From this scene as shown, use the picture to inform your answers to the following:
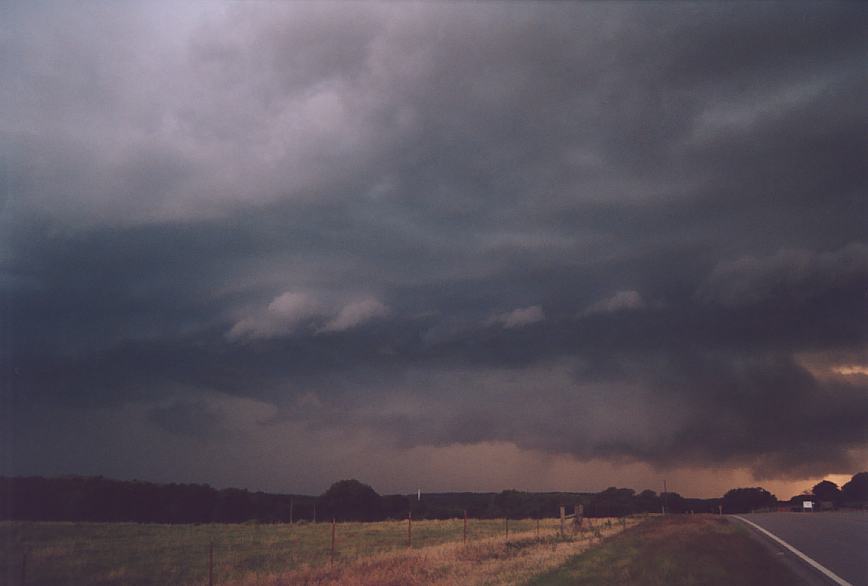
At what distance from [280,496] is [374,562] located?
88.5 meters

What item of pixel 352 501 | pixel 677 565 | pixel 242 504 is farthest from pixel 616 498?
pixel 677 565

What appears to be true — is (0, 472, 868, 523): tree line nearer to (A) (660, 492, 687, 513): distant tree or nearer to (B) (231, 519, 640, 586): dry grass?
(A) (660, 492, 687, 513): distant tree

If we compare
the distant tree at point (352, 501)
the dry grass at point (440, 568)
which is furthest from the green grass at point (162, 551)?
the distant tree at point (352, 501)

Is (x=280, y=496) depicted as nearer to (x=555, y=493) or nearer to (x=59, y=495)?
(x=59, y=495)

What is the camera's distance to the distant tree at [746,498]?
161250 mm

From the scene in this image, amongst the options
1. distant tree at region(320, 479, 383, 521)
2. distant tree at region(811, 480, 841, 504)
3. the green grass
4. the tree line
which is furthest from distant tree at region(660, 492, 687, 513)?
the green grass

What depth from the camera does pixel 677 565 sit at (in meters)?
21.2

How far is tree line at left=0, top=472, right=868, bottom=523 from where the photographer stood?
74.7 metres

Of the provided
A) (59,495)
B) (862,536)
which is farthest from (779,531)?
(59,495)

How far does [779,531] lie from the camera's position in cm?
3381

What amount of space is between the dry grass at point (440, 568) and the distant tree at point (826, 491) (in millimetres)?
143453

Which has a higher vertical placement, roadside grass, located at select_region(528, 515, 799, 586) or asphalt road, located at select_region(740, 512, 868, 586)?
asphalt road, located at select_region(740, 512, 868, 586)

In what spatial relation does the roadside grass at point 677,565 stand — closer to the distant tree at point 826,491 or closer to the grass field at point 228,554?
the grass field at point 228,554

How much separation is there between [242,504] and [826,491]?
124441 mm
